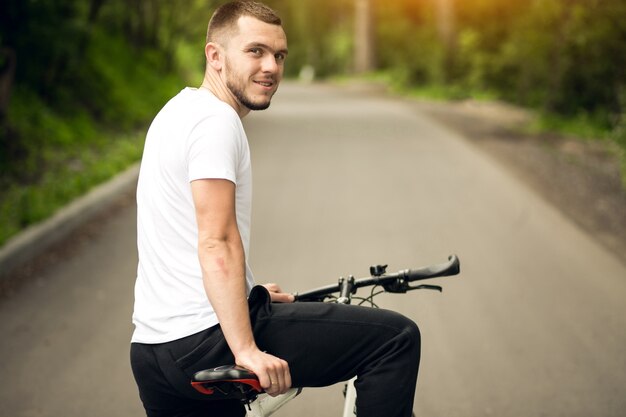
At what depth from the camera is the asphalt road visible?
4.89m

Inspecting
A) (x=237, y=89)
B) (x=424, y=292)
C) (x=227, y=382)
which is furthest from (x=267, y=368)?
(x=424, y=292)

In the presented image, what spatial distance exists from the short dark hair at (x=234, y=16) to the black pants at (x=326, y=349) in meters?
0.77

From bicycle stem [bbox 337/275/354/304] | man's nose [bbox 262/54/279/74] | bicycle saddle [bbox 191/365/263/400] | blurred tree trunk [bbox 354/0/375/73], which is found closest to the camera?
bicycle saddle [bbox 191/365/263/400]

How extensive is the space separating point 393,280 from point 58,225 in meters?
6.20

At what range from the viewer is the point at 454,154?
1411 centimetres

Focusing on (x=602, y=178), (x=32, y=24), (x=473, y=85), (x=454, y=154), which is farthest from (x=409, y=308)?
(x=473, y=85)

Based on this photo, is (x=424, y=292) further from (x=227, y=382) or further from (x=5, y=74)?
(x=5, y=74)

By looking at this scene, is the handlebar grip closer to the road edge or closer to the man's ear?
the man's ear

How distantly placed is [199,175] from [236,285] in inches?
12.5

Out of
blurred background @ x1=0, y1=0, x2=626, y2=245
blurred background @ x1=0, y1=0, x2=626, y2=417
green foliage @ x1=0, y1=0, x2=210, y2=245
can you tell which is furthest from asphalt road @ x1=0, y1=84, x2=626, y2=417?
blurred background @ x1=0, y1=0, x2=626, y2=245

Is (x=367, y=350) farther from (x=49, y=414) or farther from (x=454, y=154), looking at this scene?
(x=454, y=154)

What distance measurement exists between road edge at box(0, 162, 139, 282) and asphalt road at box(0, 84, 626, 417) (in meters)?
0.20

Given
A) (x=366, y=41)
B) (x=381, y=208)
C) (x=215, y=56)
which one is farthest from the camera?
(x=366, y=41)

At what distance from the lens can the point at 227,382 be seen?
90.3 inches
